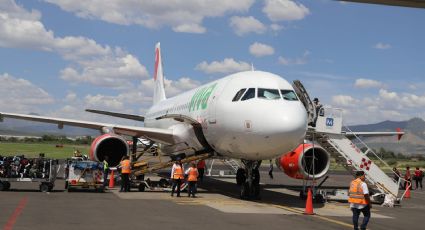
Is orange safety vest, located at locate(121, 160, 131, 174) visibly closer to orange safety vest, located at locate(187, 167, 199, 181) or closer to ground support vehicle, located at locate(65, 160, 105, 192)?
ground support vehicle, located at locate(65, 160, 105, 192)

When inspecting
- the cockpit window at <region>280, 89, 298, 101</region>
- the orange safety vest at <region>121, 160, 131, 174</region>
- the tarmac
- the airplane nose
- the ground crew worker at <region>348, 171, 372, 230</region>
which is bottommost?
the tarmac

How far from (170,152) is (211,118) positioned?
722 cm

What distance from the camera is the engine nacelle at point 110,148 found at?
887 inches

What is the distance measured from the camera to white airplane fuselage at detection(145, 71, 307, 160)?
1500 centimetres

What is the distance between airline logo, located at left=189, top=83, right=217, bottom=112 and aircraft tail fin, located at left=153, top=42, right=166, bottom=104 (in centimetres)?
1597

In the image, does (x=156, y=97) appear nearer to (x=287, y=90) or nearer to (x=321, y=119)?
(x=321, y=119)

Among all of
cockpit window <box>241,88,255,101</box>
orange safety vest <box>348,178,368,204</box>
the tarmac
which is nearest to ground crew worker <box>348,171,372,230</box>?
orange safety vest <box>348,178,368,204</box>

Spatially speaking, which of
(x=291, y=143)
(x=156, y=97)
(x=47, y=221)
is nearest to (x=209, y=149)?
(x=291, y=143)

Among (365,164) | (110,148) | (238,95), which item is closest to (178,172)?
(238,95)

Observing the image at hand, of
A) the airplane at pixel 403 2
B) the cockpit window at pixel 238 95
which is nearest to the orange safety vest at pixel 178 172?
the cockpit window at pixel 238 95

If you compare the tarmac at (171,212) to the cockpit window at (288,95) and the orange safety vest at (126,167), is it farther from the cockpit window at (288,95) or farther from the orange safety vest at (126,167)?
the cockpit window at (288,95)

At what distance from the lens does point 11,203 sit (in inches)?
585

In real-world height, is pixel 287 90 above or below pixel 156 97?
below

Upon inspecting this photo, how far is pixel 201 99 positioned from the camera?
20.1 metres
